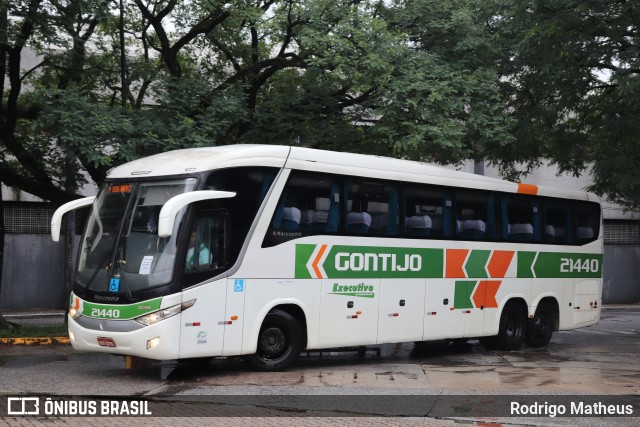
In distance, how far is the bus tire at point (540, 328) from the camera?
1873 cm

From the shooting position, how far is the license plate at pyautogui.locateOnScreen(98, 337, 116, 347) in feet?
40.8

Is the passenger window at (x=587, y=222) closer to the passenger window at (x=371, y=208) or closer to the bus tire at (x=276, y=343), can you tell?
the passenger window at (x=371, y=208)

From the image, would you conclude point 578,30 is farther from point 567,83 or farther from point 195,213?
point 195,213

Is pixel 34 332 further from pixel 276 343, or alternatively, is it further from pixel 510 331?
pixel 510 331

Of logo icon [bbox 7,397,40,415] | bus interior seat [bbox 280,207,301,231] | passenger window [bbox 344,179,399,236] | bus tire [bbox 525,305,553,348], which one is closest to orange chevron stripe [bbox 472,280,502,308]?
bus tire [bbox 525,305,553,348]

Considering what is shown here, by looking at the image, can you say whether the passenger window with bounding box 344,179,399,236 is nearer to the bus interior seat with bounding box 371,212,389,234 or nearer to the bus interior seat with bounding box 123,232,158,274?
the bus interior seat with bounding box 371,212,389,234

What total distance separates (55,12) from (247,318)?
7.42 m

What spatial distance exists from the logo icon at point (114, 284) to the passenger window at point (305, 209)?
2.26 meters

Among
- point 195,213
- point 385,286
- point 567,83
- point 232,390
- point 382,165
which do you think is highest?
point 567,83

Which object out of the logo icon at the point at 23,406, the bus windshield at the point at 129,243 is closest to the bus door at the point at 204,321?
the bus windshield at the point at 129,243

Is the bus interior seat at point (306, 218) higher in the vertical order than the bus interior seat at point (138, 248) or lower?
higher

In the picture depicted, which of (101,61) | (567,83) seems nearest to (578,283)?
(567,83)

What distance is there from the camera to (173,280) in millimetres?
12398

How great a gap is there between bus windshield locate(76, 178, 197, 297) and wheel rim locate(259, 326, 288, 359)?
2020 mm
